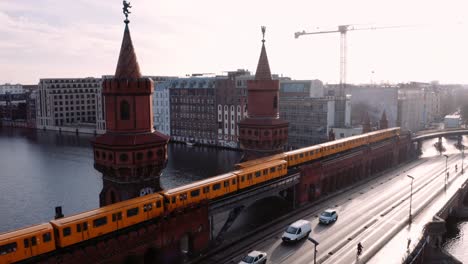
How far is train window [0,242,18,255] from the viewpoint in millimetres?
24734

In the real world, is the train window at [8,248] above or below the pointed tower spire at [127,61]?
below

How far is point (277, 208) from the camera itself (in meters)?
52.6

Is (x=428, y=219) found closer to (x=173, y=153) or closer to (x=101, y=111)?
(x=173, y=153)

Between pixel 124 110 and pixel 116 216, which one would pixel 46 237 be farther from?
pixel 124 110

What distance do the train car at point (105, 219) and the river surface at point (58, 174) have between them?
1781cm

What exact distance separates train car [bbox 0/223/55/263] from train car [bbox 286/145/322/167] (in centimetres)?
3356

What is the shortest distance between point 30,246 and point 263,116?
3384 centimetres

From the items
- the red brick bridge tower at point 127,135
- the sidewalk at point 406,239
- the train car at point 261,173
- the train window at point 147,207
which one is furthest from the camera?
the train car at point 261,173

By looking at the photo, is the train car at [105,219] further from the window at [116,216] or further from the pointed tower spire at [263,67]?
the pointed tower spire at [263,67]

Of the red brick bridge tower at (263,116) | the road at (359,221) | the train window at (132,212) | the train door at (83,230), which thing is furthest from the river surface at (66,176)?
the train door at (83,230)

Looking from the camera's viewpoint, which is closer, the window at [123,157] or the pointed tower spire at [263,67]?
the window at [123,157]

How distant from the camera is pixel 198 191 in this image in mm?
37594

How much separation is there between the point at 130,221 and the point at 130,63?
14133 mm

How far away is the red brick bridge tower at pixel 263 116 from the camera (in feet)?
172
